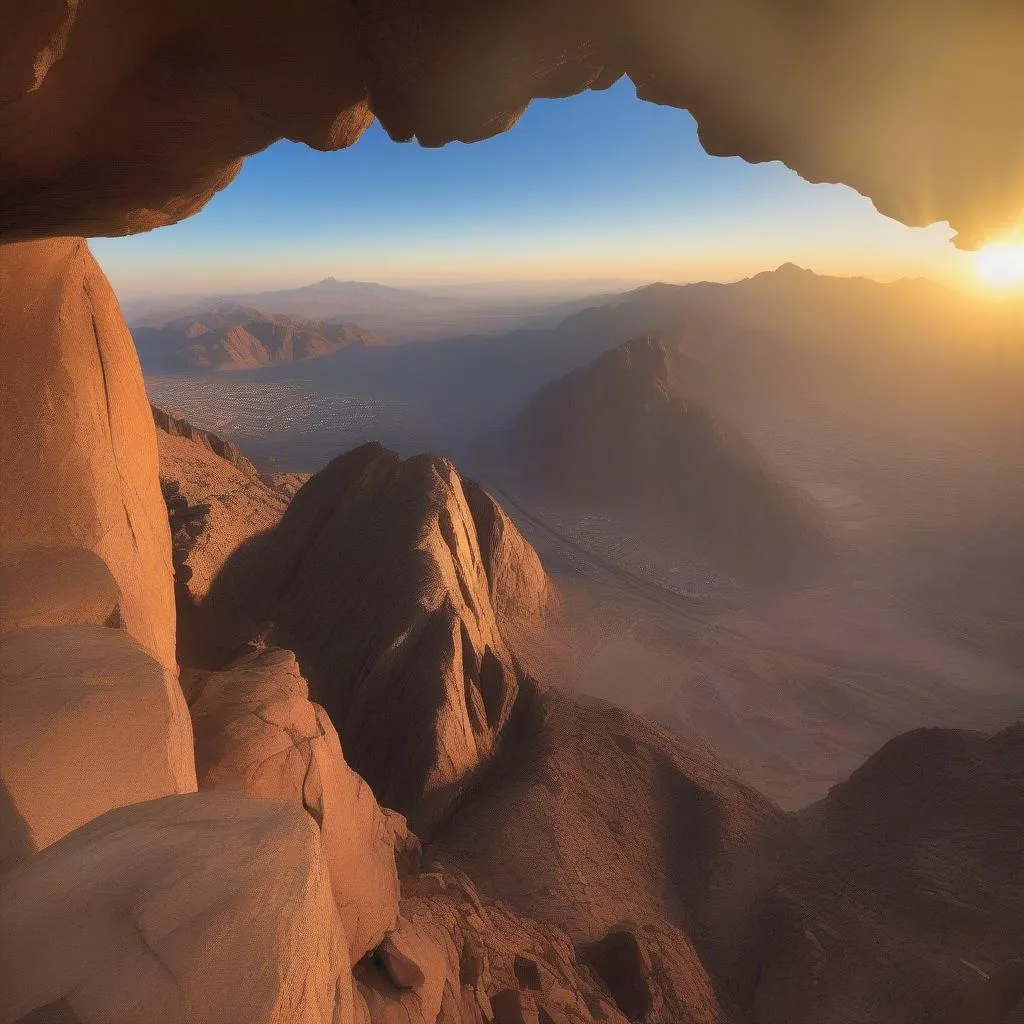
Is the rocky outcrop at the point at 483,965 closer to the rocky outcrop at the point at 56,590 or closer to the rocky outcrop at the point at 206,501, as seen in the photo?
the rocky outcrop at the point at 56,590

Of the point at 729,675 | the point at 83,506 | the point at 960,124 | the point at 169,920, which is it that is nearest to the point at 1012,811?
the point at 729,675

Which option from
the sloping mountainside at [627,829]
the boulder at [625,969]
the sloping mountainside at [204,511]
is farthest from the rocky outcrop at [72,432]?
the boulder at [625,969]

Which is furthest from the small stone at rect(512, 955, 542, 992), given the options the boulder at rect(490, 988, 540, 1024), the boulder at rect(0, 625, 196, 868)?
the boulder at rect(0, 625, 196, 868)

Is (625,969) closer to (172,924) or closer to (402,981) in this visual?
(402,981)

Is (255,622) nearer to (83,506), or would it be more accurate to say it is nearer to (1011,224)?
(83,506)

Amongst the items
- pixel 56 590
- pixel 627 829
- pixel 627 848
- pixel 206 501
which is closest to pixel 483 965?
pixel 627 848
